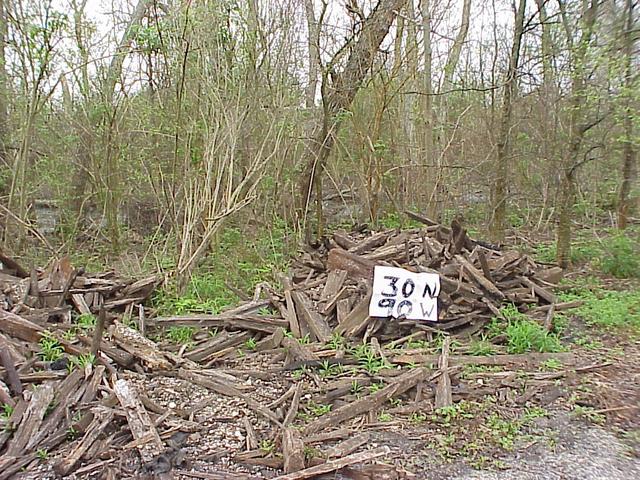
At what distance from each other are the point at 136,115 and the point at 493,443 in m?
6.48

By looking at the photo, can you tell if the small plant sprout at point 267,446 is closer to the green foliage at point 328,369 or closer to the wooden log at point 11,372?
the green foliage at point 328,369

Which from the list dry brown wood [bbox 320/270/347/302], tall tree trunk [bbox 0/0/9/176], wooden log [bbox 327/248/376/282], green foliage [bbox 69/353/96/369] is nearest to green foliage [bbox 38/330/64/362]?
green foliage [bbox 69/353/96/369]

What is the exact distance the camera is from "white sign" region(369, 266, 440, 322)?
462 centimetres

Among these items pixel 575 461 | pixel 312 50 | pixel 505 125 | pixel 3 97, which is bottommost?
pixel 575 461

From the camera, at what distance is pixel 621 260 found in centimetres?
692

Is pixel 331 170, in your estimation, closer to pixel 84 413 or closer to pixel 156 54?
pixel 156 54

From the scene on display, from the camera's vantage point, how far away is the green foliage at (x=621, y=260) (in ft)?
22.6

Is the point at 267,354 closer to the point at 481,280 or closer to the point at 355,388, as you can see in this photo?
the point at 355,388

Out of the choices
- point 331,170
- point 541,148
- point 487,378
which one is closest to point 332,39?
point 331,170

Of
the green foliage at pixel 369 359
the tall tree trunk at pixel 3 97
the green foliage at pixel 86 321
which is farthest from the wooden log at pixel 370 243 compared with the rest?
the tall tree trunk at pixel 3 97

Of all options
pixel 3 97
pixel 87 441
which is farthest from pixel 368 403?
pixel 3 97

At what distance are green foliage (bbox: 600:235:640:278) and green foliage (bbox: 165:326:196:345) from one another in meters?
5.50

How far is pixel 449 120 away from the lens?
10047 millimetres

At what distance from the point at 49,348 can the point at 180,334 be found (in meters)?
1.04
